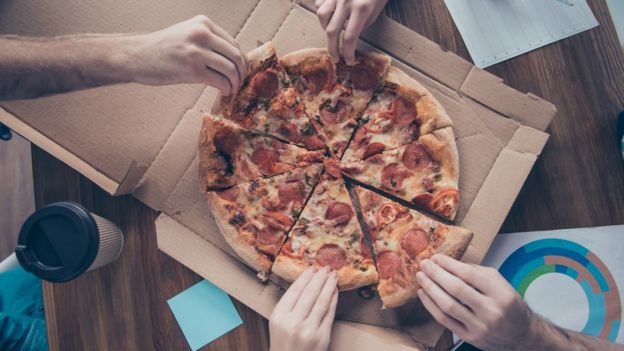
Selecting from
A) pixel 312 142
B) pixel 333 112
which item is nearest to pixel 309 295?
pixel 312 142

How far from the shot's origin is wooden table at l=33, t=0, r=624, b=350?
2.71 metres

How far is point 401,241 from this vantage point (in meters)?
2.48

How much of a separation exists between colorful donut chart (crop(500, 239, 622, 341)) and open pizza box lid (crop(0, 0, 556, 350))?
12.1 inches

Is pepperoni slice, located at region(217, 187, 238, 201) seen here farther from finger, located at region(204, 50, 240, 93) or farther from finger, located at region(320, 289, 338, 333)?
finger, located at region(320, 289, 338, 333)

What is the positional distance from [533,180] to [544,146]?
209mm

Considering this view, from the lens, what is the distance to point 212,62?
2.12m

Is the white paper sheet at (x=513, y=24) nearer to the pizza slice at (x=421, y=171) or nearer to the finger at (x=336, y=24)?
the pizza slice at (x=421, y=171)

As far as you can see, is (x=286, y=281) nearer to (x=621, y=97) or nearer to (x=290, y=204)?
(x=290, y=204)

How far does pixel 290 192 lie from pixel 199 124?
0.67 meters

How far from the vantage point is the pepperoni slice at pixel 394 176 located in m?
2.56

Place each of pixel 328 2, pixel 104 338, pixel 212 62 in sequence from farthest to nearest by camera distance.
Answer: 1. pixel 104 338
2. pixel 328 2
3. pixel 212 62

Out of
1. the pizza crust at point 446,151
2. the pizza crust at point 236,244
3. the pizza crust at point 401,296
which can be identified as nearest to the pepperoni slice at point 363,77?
the pizza crust at point 446,151

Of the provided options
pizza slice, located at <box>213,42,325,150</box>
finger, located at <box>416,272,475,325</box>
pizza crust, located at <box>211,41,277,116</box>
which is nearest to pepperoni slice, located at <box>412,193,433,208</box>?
finger, located at <box>416,272,475,325</box>

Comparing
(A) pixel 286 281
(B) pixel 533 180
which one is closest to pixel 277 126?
(A) pixel 286 281
